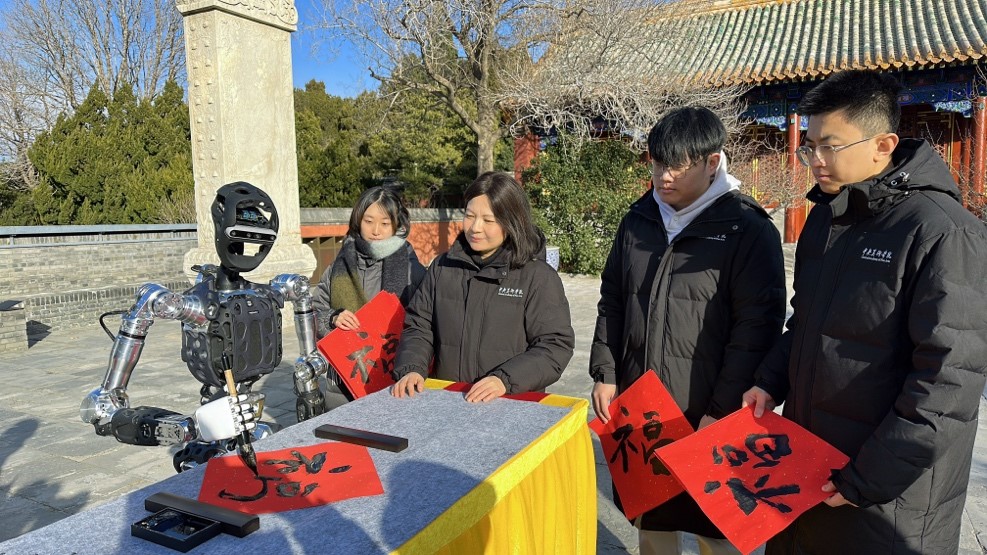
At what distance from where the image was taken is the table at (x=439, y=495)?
4.47 ft

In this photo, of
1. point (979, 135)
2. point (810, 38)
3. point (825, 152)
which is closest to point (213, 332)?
point (825, 152)

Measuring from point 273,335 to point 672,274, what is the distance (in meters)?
1.41

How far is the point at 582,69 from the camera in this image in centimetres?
1097

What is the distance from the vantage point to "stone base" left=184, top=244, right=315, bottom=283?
6.83 m

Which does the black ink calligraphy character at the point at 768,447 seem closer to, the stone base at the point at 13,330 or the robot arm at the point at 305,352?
the robot arm at the point at 305,352

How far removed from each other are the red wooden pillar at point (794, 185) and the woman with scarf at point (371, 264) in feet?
39.2

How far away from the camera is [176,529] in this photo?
1.36m

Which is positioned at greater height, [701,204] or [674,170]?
[674,170]

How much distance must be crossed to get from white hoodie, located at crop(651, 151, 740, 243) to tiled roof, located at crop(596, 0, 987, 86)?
10.0 meters

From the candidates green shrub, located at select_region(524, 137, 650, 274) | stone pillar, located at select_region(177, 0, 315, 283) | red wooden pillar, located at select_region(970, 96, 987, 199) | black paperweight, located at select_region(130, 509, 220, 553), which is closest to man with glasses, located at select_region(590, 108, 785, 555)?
black paperweight, located at select_region(130, 509, 220, 553)

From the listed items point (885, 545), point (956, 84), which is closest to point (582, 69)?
point (956, 84)

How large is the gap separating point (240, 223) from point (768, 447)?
176cm

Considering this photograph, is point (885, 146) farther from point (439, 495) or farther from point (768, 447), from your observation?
point (439, 495)

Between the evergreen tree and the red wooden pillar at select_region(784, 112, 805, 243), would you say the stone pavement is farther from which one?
the red wooden pillar at select_region(784, 112, 805, 243)
